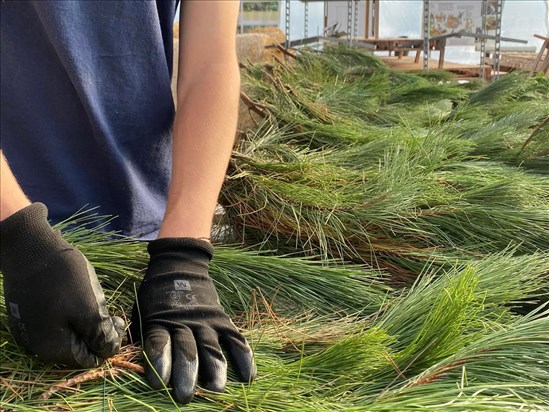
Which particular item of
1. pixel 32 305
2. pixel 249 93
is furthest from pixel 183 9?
pixel 249 93

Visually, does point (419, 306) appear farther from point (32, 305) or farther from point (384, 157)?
point (384, 157)

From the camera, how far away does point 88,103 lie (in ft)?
2.39

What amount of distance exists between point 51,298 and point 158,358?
81 mm

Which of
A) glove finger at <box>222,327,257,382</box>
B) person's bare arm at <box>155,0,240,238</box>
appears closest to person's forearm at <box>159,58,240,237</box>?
person's bare arm at <box>155,0,240,238</box>

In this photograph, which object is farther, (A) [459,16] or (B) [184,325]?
(A) [459,16]

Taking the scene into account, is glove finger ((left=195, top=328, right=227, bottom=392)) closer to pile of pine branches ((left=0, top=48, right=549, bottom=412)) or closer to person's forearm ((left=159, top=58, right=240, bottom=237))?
pile of pine branches ((left=0, top=48, right=549, bottom=412))

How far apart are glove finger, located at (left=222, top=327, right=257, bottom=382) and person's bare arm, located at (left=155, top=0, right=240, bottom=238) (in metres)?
0.12

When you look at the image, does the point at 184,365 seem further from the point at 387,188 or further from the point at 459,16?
the point at 459,16

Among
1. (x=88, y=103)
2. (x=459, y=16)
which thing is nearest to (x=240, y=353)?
(x=88, y=103)

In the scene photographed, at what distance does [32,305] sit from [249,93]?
3.32ft

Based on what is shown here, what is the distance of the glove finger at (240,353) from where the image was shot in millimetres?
453

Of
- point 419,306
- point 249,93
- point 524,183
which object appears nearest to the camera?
point 419,306

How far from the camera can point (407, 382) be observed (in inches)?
17.7

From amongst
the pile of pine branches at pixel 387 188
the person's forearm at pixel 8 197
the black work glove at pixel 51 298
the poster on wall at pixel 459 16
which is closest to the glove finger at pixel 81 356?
the black work glove at pixel 51 298
